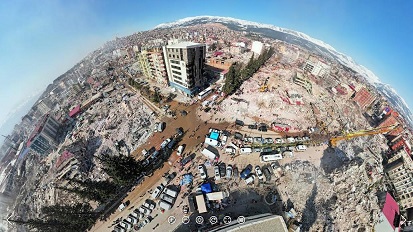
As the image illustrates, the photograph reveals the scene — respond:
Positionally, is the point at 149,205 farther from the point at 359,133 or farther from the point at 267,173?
the point at 359,133

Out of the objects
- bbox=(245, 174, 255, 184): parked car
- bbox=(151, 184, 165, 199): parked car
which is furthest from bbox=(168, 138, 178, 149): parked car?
bbox=(245, 174, 255, 184): parked car

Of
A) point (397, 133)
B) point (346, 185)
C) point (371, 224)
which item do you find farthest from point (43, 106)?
point (397, 133)

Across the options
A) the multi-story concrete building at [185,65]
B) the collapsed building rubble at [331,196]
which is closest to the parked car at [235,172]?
the collapsed building rubble at [331,196]

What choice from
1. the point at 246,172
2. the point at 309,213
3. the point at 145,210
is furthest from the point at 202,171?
the point at 309,213

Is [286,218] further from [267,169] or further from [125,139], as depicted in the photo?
[125,139]

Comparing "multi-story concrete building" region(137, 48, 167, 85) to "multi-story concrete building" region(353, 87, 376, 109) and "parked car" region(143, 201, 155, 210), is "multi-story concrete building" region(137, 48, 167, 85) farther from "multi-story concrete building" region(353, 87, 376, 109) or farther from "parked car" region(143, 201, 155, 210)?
"multi-story concrete building" region(353, 87, 376, 109)

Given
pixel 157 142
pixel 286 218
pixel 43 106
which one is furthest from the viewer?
pixel 43 106
